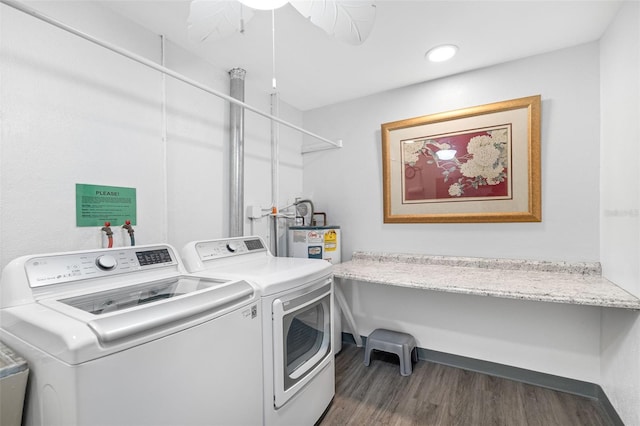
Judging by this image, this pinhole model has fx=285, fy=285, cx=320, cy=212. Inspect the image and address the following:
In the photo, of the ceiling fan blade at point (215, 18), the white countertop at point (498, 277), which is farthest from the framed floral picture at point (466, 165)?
the ceiling fan blade at point (215, 18)

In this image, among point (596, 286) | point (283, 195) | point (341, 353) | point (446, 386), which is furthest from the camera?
point (283, 195)

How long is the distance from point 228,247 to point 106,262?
0.67m

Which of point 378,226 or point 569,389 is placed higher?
point 378,226

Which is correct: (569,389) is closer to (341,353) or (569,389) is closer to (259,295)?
(341,353)

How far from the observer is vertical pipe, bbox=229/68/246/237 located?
2119 mm

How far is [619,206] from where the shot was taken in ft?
5.16

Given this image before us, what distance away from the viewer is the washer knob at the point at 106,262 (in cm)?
124

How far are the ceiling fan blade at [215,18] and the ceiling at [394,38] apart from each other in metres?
0.47

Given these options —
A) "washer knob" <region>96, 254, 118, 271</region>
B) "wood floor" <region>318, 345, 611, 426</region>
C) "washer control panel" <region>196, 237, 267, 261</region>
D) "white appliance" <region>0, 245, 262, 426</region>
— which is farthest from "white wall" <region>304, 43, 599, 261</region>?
"washer knob" <region>96, 254, 118, 271</region>

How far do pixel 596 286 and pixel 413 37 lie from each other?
1.80 metres

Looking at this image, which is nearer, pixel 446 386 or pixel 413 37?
pixel 413 37

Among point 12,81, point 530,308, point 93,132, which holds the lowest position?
point 530,308

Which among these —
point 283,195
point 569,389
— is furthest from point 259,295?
point 569,389

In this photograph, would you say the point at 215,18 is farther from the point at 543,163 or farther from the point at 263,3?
the point at 543,163
